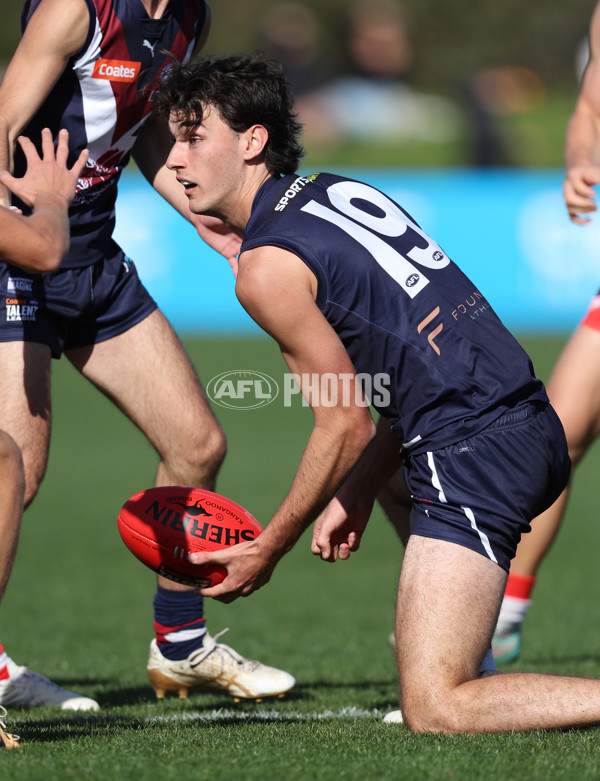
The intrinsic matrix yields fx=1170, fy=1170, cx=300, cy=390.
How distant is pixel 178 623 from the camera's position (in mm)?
4773

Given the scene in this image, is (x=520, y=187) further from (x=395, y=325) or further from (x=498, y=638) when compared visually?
(x=395, y=325)

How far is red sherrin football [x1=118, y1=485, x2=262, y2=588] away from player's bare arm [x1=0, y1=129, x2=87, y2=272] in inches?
43.0

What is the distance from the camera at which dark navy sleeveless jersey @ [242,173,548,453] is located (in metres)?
3.76

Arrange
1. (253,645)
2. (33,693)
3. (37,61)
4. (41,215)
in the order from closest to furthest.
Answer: (41,215) < (37,61) < (33,693) < (253,645)

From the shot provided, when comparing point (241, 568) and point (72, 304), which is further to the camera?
point (72, 304)

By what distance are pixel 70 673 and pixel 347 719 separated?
1462 mm

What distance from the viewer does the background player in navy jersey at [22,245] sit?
3.40 meters

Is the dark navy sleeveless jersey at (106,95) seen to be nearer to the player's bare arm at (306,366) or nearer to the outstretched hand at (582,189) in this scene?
the player's bare arm at (306,366)

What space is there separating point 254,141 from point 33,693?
2.22m

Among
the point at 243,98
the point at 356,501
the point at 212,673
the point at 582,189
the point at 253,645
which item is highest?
the point at 243,98

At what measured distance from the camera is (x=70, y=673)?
5.07m

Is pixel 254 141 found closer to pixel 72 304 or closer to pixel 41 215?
pixel 41 215

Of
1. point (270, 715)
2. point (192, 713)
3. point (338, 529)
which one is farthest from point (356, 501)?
point (192, 713)

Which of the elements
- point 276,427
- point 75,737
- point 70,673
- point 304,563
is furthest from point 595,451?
point 75,737
